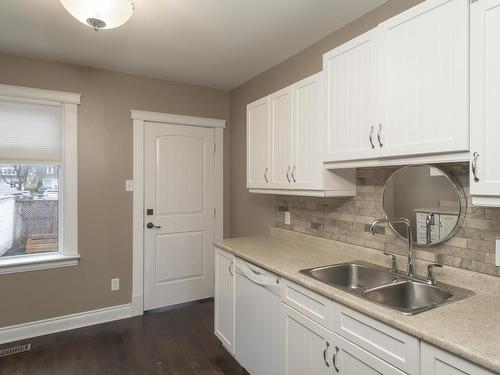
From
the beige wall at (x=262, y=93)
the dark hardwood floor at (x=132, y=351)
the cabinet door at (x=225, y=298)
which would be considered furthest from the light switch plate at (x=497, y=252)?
the dark hardwood floor at (x=132, y=351)

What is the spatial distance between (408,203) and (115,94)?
2.84m

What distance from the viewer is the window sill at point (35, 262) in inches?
106

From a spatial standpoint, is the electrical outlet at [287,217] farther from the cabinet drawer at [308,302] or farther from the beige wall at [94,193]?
the beige wall at [94,193]

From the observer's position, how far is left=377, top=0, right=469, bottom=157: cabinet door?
1255mm

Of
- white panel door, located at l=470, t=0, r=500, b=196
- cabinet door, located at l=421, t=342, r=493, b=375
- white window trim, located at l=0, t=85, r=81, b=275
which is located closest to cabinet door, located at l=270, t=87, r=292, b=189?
white panel door, located at l=470, t=0, r=500, b=196

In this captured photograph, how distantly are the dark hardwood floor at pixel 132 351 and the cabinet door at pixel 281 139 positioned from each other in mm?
1474

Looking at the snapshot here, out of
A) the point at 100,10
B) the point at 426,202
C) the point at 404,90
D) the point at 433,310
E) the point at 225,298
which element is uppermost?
the point at 100,10

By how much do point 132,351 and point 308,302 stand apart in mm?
1772

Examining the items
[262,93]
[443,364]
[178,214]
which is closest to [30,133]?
[178,214]

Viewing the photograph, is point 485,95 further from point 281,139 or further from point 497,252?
point 281,139

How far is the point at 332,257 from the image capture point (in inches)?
84.0

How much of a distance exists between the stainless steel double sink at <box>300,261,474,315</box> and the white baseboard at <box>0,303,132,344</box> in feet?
7.50

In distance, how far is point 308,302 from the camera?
1.59 m

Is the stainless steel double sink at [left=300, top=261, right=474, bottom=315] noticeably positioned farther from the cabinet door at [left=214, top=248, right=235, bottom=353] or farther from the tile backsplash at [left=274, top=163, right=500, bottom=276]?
the cabinet door at [left=214, top=248, right=235, bottom=353]
